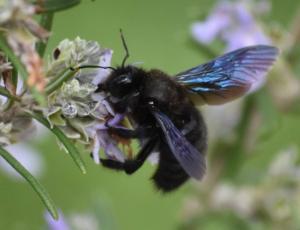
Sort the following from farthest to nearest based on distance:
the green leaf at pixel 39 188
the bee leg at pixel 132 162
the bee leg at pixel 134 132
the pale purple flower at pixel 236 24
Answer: the pale purple flower at pixel 236 24
the bee leg at pixel 132 162
the bee leg at pixel 134 132
the green leaf at pixel 39 188

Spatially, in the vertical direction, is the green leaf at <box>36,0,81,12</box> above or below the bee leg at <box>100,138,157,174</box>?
above

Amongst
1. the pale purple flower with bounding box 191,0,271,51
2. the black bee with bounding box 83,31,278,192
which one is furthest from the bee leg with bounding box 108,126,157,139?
the pale purple flower with bounding box 191,0,271,51

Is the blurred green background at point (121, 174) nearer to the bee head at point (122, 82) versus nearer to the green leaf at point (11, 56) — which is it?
the bee head at point (122, 82)

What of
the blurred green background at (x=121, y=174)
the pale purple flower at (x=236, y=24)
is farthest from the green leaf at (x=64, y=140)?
the pale purple flower at (x=236, y=24)

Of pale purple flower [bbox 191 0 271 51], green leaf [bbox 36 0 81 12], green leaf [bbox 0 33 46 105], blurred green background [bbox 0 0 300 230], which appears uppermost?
green leaf [bbox 36 0 81 12]

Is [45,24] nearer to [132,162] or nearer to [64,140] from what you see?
[64,140]

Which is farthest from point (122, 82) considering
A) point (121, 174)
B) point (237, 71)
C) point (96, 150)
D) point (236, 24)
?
point (121, 174)

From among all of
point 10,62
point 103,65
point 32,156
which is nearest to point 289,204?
point 32,156

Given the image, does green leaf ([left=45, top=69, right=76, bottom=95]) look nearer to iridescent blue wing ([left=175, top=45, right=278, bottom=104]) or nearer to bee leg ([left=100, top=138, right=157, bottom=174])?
bee leg ([left=100, top=138, right=157, bottom=174])

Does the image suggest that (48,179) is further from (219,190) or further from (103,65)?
(103,65)
